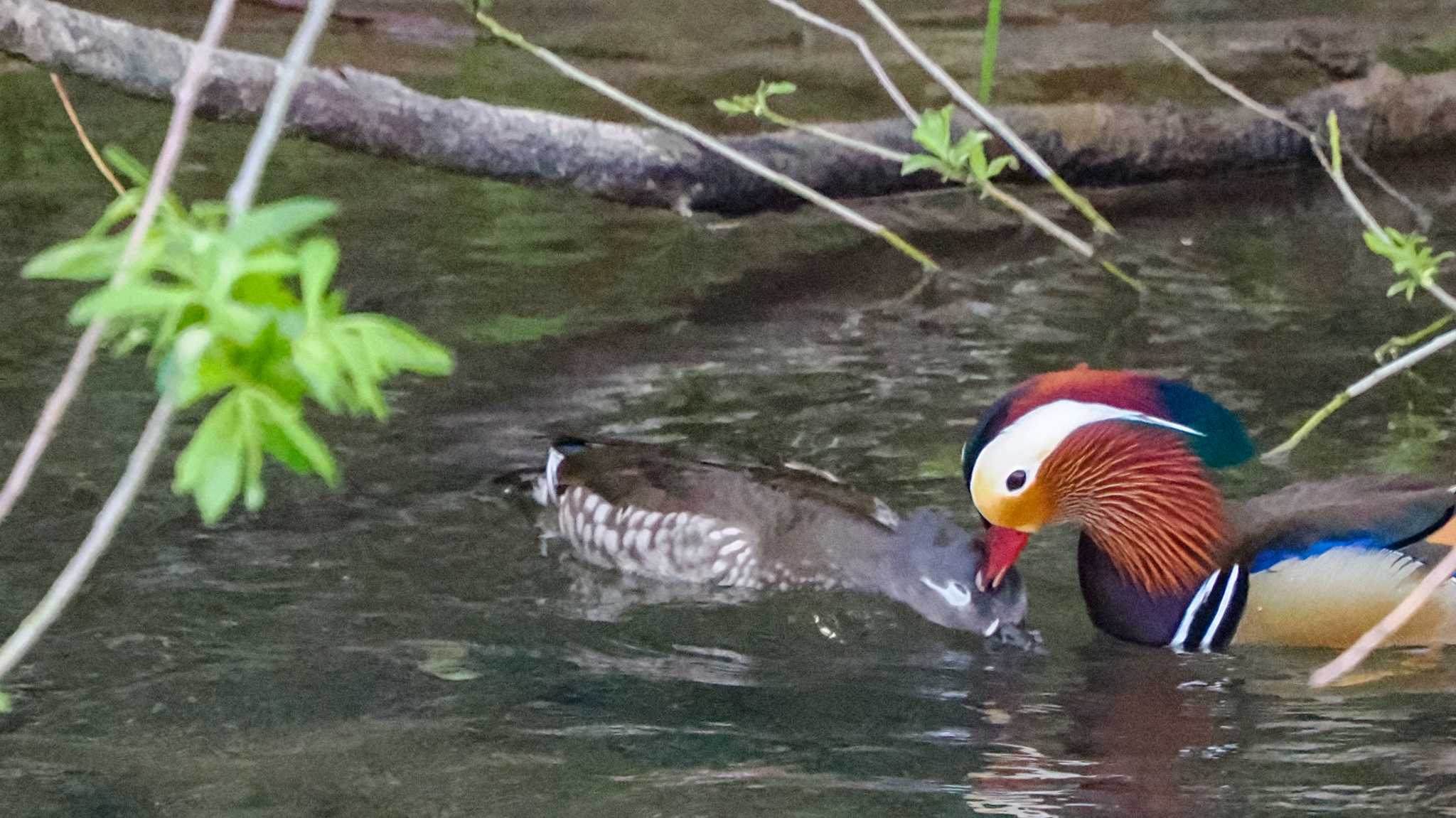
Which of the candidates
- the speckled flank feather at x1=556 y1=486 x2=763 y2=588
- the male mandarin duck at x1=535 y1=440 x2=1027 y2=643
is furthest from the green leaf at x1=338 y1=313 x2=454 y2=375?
the speckled flank feather at x1=556 y1=486 x2=763 y2=588

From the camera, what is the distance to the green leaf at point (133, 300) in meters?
1.18

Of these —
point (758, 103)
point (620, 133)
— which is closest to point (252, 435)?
point (758, 103)

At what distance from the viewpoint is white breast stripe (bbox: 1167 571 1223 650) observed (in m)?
3.53

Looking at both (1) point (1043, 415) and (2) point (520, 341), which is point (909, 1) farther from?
(1) point (1043, 415)

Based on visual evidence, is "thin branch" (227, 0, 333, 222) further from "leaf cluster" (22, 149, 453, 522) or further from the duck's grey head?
the duck's grey head

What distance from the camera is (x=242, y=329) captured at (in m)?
1.23

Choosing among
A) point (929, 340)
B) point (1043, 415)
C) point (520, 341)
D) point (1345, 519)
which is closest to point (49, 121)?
point (520, 341)

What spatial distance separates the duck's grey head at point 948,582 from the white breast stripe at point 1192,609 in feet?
0.98

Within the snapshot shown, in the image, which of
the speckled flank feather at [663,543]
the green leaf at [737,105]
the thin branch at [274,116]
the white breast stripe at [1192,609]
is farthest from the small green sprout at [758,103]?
the thin branch at [274,116]

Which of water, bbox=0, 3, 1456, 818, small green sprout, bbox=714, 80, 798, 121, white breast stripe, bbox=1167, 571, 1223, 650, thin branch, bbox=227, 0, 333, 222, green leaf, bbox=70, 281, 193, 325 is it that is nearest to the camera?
green leaf, bbox=70, 281, 193, 325

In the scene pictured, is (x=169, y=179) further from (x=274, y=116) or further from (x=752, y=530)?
(x=752, y=530)

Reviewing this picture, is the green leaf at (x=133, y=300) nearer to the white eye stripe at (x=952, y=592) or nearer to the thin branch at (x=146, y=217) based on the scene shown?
the thin branch at (x=146, y=217)

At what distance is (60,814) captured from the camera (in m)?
2.63

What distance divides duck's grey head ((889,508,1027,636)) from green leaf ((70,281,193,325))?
2542 millimetres
